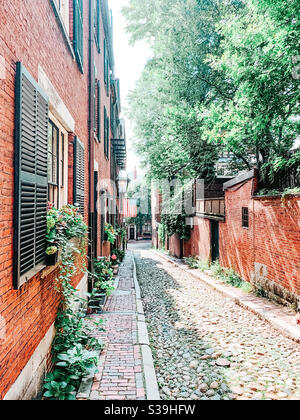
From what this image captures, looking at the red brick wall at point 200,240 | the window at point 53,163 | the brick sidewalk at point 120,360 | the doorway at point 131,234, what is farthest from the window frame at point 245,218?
the doorway at point 131,234

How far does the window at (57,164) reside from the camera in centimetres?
438

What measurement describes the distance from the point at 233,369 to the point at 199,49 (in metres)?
13.6

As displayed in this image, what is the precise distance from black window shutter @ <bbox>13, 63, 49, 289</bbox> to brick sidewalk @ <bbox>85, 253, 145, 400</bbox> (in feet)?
5.99

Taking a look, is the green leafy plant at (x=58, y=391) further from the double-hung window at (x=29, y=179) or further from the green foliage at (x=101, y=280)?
the green foliage at (x=101, y=280)

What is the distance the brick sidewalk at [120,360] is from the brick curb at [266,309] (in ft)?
9.80

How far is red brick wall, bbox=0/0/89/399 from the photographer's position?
230 centimetres

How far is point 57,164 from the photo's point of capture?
4.70 m

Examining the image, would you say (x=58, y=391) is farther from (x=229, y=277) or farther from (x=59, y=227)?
(x=229, y=277)

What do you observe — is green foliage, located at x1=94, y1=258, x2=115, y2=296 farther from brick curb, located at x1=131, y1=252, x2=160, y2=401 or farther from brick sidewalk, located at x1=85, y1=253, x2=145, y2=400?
brick curb, located at x1=131, y1=252, x2=160, y2=401

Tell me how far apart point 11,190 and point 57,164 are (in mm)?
2339

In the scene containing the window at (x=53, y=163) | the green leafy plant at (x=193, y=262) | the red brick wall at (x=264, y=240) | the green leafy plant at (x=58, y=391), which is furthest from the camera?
the green leafy plant at (x=193, y=262)

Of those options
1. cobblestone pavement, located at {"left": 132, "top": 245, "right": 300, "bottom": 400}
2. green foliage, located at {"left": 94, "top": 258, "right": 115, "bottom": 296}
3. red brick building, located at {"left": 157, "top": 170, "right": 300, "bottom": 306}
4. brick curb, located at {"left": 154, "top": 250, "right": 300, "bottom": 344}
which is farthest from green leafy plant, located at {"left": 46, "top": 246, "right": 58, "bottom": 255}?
red brick building, located at {"left": 157, "top": 170, "right": 300, "bottom": 306}

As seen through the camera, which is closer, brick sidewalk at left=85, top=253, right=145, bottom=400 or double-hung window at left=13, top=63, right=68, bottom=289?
double-hung window at left=13, top=63, right=68, bottom=289

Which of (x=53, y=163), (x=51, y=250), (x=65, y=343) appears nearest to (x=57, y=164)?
(x=53, y=163)
